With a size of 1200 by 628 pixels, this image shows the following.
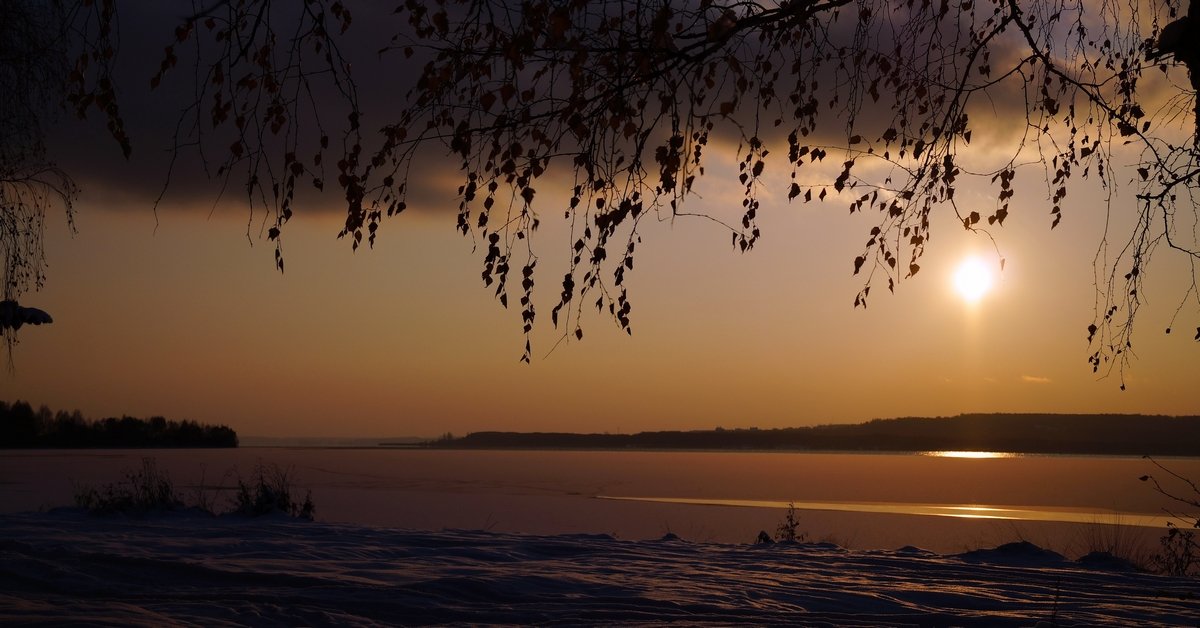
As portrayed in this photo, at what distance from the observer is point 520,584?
5676 mm

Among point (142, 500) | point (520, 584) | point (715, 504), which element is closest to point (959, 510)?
point (715, 504)

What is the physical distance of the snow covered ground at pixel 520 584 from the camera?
16.1ft

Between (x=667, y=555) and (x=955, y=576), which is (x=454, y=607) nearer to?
(x=667, y=555)

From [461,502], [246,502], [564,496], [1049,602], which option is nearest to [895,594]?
[1049,602]

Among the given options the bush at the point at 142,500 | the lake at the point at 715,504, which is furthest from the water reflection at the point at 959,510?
the bush at the point at 142,500

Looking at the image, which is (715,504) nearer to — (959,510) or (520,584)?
(959,510)

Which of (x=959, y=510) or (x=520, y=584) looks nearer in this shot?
(x=520, y=584)

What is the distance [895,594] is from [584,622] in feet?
6.93

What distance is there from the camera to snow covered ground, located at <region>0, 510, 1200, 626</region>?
4.91 metres

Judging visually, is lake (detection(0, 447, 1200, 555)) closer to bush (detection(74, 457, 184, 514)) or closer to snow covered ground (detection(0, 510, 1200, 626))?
bush (detection(74, 457, 184, 514))

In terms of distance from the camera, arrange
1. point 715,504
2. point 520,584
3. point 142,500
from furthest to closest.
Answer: point 715,504 → point 142,500 → point 520,584

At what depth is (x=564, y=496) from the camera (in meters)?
21.6

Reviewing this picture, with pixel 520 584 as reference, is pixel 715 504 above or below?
below

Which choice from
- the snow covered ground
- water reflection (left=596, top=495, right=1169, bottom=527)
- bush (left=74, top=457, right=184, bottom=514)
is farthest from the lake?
the snow covered ground
